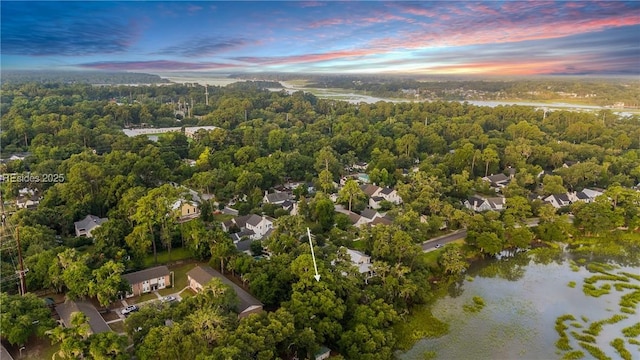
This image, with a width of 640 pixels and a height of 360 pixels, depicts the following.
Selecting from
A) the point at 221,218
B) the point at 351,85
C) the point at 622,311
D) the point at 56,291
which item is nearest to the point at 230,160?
the point at 221,218

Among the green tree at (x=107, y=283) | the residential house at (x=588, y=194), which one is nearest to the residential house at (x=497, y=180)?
the residential house at (x=588, y=194)

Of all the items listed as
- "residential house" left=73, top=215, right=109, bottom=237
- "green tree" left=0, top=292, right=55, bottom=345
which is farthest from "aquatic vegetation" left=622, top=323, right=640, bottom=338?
"residential house" left=73, top=215, right=109, bottom=237

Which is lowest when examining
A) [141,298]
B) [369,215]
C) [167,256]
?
[141,298]

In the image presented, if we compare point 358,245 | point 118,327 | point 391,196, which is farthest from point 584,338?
point 118,327

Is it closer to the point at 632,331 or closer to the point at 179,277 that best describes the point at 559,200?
the point at 632,331

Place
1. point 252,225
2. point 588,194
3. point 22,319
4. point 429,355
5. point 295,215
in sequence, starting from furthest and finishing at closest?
point 588,194 < point 252,225 < point 295,215 < point 429,355 < point 22,319

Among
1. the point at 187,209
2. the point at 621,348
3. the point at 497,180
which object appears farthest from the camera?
the point at 497,180

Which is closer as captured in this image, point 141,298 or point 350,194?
point 141,298
